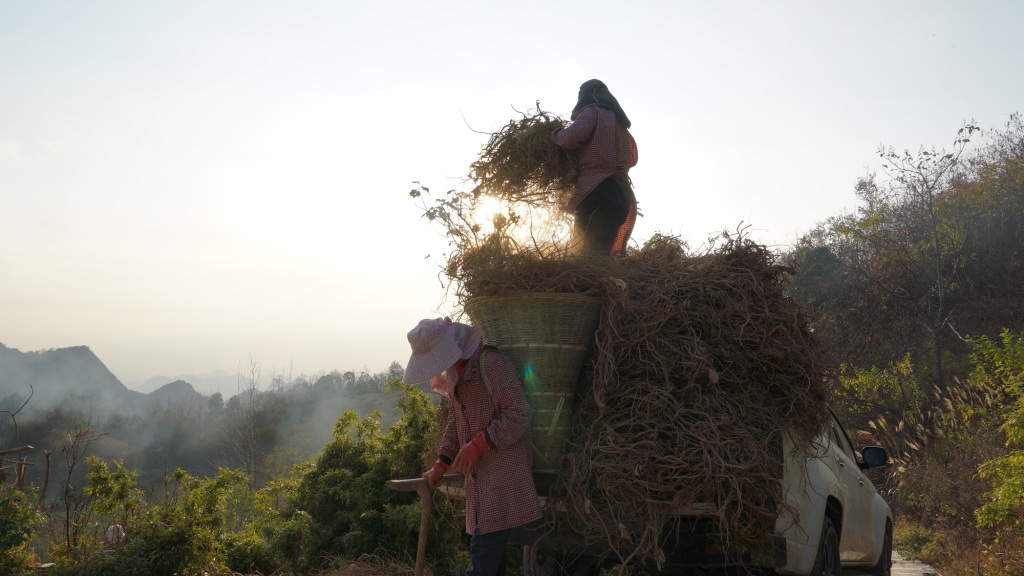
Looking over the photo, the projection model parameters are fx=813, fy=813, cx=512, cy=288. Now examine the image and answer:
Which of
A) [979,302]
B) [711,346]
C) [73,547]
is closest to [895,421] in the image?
[979,302]

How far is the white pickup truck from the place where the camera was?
13.0ft

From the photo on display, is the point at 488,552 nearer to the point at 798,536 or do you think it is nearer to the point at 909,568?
the point at 798,536

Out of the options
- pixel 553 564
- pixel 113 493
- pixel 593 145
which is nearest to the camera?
pixel 553 564

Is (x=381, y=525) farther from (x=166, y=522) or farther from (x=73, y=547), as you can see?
(x=73, y=547)

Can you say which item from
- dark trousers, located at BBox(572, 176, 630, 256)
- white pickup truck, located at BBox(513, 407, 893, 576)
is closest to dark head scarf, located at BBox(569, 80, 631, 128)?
dark trousers, located at BBox(572, 176, 630, 256)

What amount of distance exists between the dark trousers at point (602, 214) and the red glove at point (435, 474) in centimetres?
194

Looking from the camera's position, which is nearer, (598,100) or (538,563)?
(538,563)

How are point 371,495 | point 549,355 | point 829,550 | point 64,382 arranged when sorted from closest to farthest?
point 549,355 < point 829,550 < point 371,495 < point 64,382

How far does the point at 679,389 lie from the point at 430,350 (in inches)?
49.7

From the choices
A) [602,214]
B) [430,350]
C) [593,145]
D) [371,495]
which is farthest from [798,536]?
[371,495]

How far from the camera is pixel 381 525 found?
746 centimetres

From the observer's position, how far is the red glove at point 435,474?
13.7 ft

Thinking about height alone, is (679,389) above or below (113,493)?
above

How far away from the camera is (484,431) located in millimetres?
3977
